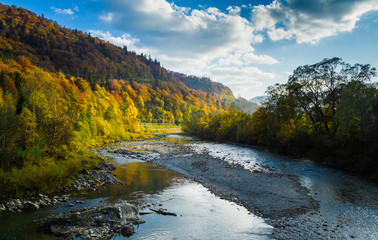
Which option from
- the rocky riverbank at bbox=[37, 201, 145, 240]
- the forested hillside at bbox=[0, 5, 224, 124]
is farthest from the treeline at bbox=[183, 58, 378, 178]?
→ the forested hillside at bbox=[0, 5, 224, 124]

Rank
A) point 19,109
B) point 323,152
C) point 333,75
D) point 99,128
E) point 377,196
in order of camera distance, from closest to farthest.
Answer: point 377,196 → point 19,109 → point 323,152 → point 333,75 → point 99,128

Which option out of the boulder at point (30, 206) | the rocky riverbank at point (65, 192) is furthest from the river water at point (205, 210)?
the rocky riverbank at point (65, 192)

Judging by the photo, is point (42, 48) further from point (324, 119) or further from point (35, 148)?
point (324, 119)

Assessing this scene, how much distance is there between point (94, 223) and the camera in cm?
1141

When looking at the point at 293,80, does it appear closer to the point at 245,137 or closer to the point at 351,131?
the point at 351,131

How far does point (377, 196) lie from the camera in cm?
1742

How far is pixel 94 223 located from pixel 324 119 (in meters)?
39.4

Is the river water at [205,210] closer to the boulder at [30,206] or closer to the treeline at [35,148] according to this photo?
the boulder at [30,206]

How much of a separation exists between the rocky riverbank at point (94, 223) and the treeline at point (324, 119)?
24966 mm

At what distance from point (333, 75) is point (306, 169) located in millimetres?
18069

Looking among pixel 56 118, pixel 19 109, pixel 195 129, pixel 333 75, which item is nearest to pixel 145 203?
pixel 56 118

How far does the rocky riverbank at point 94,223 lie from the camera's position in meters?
10.5

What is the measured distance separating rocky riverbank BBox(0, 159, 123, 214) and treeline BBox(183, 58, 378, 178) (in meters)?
27.7

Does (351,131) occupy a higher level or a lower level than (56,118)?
higher
